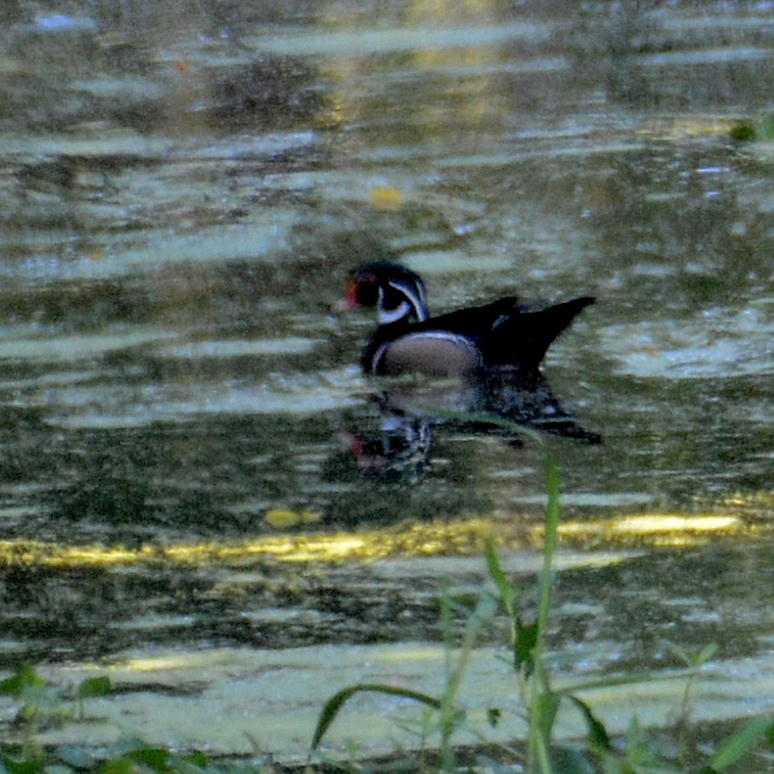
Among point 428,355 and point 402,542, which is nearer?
point 402,542

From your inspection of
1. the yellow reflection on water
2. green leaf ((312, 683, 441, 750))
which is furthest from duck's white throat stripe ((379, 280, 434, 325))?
green leaf ((312, 683, 441, 750))

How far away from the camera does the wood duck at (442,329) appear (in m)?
7.37

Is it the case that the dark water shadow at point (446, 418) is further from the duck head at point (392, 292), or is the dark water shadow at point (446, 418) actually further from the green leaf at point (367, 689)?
the green leaf at point (367, 689)

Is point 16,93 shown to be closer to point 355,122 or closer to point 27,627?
point 355,122

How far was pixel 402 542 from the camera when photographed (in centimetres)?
548

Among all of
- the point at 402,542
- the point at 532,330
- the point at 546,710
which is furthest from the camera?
the point at 532,330

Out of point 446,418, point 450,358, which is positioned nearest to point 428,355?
point 450,358

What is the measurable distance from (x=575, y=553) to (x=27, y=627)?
1.40 metres

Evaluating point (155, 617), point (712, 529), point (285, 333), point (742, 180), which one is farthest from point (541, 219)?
point (155, 617)

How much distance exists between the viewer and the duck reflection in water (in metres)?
6.92

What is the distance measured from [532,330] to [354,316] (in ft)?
4.25

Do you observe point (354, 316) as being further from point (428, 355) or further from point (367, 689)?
point (367, 689)

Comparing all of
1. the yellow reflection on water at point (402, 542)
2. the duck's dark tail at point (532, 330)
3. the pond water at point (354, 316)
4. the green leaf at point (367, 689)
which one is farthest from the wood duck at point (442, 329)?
the green leaf at point (367, 689)

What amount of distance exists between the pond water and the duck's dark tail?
14cm
